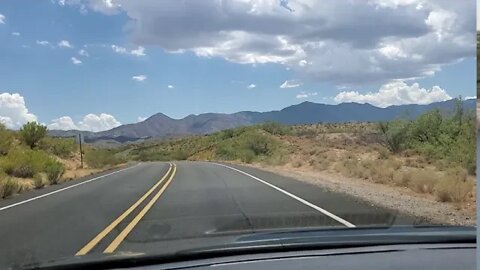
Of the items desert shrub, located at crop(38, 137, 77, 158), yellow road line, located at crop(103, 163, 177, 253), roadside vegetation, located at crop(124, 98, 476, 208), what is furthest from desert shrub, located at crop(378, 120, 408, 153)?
yellow road line, located at crop(103, 163, 177, 253)

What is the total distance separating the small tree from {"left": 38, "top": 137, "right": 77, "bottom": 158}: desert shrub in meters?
0.47

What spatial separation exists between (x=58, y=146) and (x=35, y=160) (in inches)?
577

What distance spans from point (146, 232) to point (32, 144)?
34.2m

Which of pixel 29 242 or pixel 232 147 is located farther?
pixel 232 147

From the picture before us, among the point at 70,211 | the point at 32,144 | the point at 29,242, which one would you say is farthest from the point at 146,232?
the point at 32,144

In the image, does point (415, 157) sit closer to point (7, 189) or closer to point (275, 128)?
point (7, 189)

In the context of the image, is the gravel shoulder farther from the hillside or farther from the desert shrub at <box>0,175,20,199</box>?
the desert shrub at <box>0,175,20,199</box>

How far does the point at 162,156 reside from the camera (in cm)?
8325

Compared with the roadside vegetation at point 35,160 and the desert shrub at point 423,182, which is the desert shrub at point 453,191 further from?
the roadside vegetation at point 35,160

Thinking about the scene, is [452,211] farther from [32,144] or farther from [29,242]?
[32,144]

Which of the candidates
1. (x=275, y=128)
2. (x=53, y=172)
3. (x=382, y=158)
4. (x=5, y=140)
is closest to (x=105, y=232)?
(x=53, y=172)

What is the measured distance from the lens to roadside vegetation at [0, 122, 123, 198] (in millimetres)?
24391

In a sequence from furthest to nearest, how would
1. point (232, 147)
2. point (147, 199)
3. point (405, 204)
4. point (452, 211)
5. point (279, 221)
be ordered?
point (232, 147), point (147, 199), point (405, 204), point (452, 211), point (279, 221)

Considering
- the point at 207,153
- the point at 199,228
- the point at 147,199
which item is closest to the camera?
the point at 199,228
